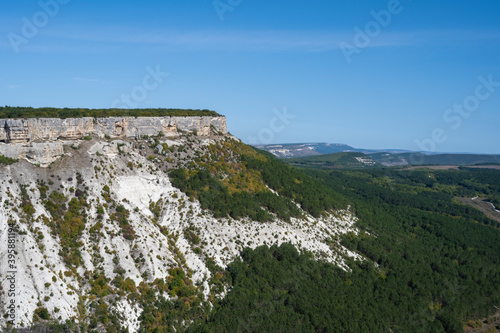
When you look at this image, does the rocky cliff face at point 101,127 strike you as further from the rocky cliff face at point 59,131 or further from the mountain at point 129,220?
the mountain at point 129,220

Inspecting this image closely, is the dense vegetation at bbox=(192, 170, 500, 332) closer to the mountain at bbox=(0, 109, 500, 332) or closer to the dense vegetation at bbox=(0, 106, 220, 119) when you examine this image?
the mountain at bbox=(0, 109, 500, 332)

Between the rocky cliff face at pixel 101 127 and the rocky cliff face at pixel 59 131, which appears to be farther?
the rocky cliff face at pixel 101 127

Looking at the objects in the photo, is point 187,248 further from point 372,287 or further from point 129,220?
point 372,287

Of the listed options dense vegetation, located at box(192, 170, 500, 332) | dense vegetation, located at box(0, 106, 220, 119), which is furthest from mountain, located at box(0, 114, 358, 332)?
dense vegetation, located at box(192, 170, 500, 332)

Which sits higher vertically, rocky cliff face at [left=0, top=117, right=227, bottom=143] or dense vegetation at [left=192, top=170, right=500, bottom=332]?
rocky cliff face at [left=0, top=117, right=227, bottom=143]

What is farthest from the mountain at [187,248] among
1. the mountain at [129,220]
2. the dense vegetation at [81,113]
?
the dense vegetation at [81,113]

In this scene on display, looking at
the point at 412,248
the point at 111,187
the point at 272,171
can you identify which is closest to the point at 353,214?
the point at 412,248

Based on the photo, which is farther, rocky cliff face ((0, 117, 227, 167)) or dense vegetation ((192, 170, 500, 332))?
dense vegetation ((192, 170, 500, 332))
